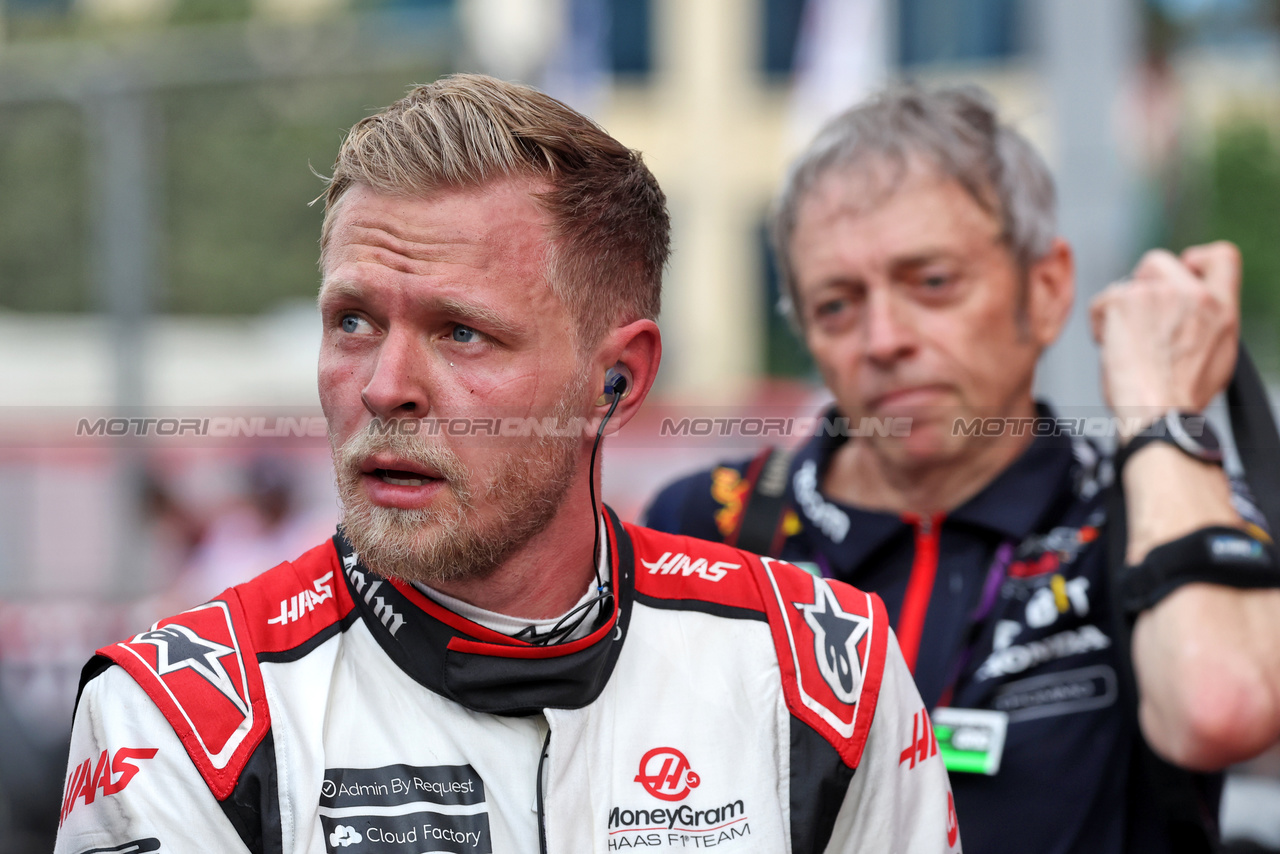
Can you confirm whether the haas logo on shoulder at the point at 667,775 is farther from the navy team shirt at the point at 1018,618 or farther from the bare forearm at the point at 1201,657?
the bare forearm at the point at 1201,657

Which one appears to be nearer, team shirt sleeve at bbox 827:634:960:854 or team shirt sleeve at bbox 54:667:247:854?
team shirt sleeve at bbox 54:667:247:854

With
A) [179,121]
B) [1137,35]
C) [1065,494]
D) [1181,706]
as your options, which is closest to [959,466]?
[1065,494]

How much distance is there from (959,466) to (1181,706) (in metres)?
0.66

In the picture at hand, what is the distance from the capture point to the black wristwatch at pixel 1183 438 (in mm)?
2283

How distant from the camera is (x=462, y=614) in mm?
1652

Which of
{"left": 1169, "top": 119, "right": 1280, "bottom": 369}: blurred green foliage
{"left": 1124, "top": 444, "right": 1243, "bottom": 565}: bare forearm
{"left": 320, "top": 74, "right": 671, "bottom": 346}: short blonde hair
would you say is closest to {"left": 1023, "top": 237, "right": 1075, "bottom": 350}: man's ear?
{"left": 1124, "top": 444, "right": 1243, "bottom": 565}: bare forearm

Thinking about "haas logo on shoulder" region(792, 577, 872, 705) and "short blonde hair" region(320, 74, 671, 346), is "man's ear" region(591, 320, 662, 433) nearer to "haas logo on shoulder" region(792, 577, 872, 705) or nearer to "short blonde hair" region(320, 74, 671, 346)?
"short blonde hair" region(320, 74, 671, 346)

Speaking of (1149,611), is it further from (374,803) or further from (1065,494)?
(374,803)

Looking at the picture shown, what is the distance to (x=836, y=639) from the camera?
1.82 meters

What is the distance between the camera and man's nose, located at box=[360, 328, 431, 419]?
5.16ft

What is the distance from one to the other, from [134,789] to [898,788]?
1.01 m

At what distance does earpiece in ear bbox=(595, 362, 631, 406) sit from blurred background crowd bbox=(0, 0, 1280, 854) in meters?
0.44

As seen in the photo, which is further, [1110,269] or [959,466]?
[1110,269]

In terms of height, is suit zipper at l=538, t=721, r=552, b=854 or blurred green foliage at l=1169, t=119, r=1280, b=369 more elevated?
blurred green foliage at l=1169, t=119, r=1280, b=369
